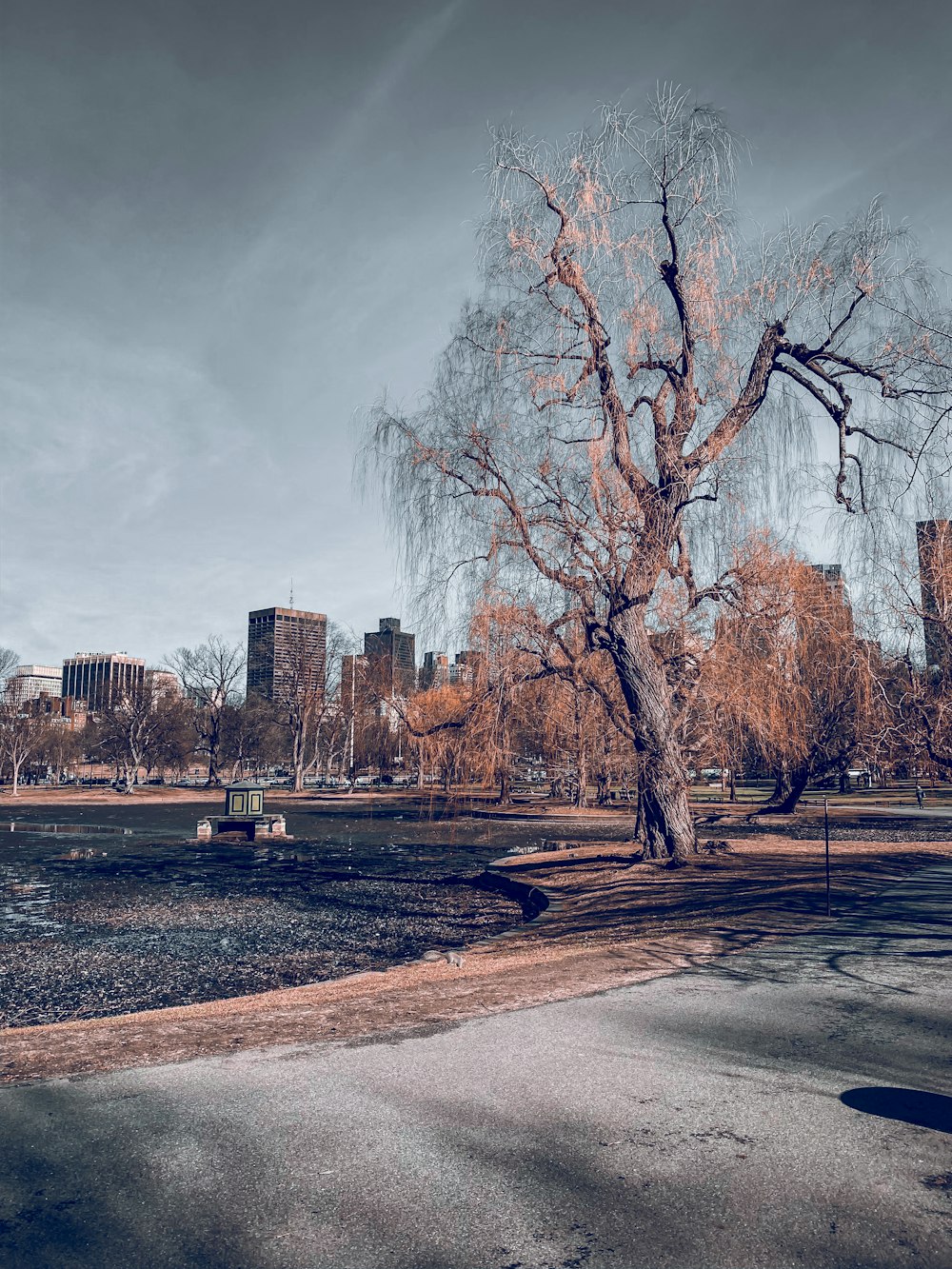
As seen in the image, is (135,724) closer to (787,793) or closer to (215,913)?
(787,793)

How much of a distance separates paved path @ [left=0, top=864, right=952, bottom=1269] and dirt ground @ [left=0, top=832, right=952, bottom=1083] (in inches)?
20.8

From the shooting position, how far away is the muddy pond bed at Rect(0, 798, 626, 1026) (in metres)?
10.1

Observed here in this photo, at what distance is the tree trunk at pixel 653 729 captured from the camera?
15852 mm

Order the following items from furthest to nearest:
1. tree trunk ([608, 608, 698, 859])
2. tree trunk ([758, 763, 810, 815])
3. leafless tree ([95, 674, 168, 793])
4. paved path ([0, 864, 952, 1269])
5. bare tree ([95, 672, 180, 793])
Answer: bare tree ([95, 672, 180, 793])
leafless tree ([95, 674, 168, 793])
tree trunk ([758, 763, 810, 815])
tree trunk ([608, 608, 698, 859])
paved path ([0, 864, 952, 1269])

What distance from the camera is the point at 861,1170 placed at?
4.04 metres

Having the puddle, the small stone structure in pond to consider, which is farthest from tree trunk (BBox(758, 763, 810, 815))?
the puddle

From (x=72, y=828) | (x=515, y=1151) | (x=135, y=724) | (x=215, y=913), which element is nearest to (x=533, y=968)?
(x=515, y=1151)

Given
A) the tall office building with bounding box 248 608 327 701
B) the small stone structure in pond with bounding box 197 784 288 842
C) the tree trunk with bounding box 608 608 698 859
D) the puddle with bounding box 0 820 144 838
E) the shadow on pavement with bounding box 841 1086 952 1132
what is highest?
the tall office building with bounding box 248 608 327 701

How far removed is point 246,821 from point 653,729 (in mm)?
20598

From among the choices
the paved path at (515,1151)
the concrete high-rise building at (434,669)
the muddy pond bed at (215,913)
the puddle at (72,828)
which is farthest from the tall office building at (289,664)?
the paved path at (515,1151)

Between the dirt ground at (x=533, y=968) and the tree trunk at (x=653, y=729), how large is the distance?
2.40 feet

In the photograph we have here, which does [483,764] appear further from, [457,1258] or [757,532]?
[457,1258]

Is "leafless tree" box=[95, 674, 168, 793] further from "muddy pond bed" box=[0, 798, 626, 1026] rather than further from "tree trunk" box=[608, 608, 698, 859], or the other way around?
"tree trunk" box=[608, 608, 698, 859]

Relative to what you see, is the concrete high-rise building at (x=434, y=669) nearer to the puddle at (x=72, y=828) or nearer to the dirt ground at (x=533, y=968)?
the dirt ground at (x=533, y=968)
